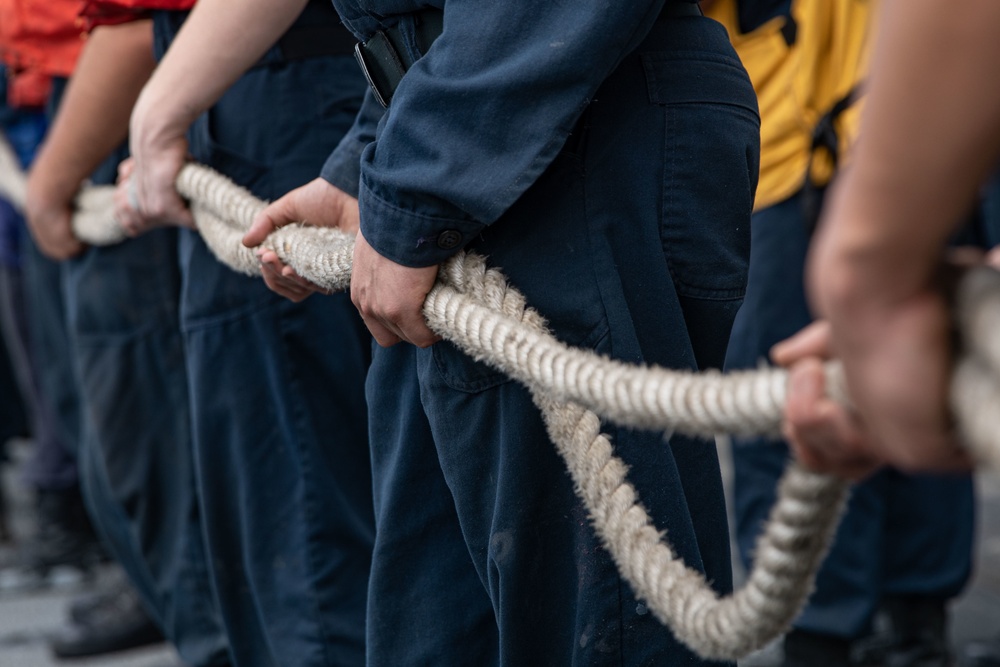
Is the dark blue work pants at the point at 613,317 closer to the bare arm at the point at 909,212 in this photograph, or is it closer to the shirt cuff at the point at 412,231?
the shirt cuff at the point at 412,231

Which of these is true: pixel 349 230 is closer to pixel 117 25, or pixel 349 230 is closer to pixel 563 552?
pixel 563 552

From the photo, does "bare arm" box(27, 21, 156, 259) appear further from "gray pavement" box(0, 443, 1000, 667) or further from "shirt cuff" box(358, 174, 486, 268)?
"gray pavement" box(0, 443, 1000, 667)

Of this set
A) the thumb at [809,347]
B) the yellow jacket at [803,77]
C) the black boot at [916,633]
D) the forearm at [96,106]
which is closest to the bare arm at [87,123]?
the forearm at [96,106]

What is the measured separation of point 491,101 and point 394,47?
7.8 inches

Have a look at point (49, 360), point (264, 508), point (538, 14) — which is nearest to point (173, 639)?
point (264, 508)

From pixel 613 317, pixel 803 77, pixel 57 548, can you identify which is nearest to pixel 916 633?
pixel 803 77

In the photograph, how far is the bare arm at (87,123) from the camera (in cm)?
149

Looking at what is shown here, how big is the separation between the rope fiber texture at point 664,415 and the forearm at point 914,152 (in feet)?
0.13

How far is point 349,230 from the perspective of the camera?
113 centimetres

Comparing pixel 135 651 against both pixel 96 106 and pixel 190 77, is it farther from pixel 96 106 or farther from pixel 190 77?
pixel 190 77

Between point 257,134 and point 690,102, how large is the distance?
653mm

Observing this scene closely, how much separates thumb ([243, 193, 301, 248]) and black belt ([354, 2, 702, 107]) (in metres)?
0.19

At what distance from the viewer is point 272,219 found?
1157 millimetres

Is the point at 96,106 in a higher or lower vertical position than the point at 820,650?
higher
